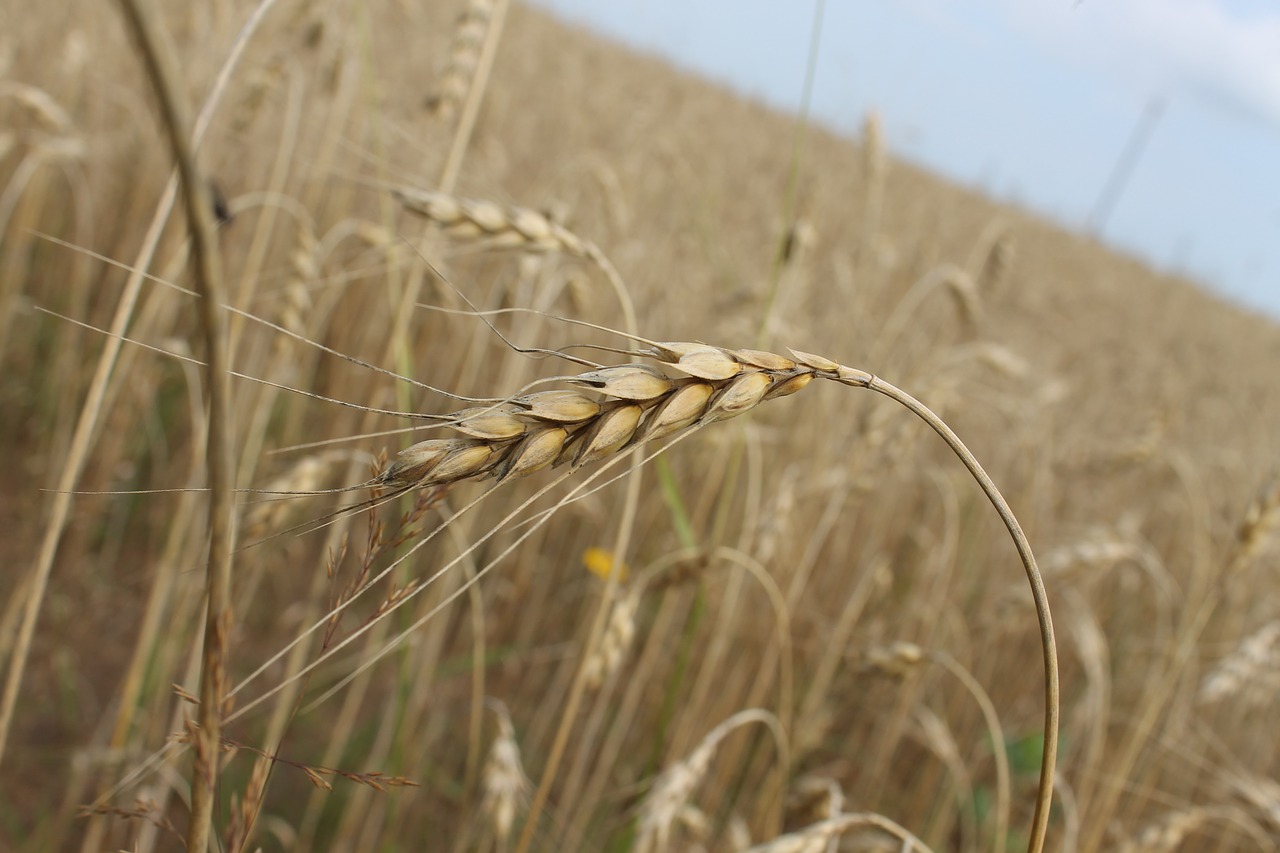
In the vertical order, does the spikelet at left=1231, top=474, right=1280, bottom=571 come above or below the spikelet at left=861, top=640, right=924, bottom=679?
above

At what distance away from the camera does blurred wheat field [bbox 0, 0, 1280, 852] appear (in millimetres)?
1455

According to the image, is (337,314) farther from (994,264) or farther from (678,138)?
(678,138)

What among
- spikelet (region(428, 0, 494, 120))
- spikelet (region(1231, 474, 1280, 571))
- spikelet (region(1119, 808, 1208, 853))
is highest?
spikelet (region(428, 0, 494, 120))

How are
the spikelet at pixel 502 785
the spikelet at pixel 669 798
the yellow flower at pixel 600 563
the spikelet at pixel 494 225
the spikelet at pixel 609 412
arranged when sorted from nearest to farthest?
the spikelet at pixel 609 412
the spikelet at pixel 494 225
the spikelet at pixel 669 798
the spikelet at pixel 502 785
the yellow flower at pixel 600 563

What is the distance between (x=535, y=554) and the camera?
8.14 feet

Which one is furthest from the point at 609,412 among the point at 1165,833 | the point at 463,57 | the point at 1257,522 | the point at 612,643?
the point at 1165,833

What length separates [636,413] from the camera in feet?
1.96

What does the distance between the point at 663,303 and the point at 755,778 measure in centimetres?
148

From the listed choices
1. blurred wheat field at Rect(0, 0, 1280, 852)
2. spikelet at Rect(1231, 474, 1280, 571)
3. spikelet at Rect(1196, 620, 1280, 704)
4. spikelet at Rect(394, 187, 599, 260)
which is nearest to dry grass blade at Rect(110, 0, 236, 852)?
blurred wheat field at Rect(0, 0, 1280, 852)

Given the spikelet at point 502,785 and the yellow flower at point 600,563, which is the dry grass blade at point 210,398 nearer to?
the spikelet at point 502,785

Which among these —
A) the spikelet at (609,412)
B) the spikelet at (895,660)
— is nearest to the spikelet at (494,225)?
the spikelet at (609,412)

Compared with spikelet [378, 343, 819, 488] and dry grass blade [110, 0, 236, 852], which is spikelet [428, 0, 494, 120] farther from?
dry grass blade [110, 0, 236, 852]

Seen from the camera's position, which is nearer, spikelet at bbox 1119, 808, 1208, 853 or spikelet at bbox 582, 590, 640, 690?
spikelet at bbox 582, 590, 640, 690

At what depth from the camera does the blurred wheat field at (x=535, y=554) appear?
57.3 inches
